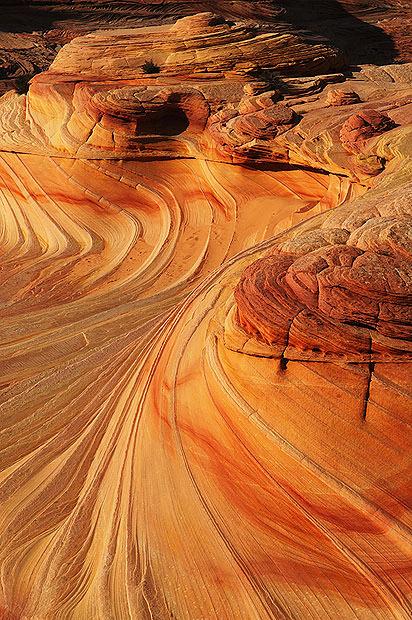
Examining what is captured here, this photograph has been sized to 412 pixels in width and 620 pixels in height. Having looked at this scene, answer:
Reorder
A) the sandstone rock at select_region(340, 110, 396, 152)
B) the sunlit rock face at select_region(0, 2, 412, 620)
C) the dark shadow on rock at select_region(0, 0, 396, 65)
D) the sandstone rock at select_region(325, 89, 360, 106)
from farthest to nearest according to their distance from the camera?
the dark shadow on rock at select_region(0, 0, 396, 65) < the sandstone rock at select_region(325, 89, 360, 106) < the sandstone rock at select_region(340, 110, 396, 152) < the sunlit rock face at select_region(0, 2, 412, 620)

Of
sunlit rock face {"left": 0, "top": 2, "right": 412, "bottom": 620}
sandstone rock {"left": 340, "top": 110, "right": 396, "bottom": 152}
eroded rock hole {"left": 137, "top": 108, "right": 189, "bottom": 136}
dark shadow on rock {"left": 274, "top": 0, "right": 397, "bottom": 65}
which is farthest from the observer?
dark shadow on rock {"left": 274, "top": 0, "right": 397, "bottom": 65}

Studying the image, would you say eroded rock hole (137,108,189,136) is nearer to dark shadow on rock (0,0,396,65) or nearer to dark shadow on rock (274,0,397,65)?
dark shadow on rock (274,0,397,65)

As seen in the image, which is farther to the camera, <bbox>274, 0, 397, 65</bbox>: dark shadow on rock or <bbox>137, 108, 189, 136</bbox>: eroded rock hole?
<bbox>274, 0, 397, 65</bbox>: dark shadow on rock

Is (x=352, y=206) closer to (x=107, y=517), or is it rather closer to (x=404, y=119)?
(x=404, y=119)

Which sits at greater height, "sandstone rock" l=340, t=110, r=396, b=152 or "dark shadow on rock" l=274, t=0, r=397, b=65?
"sandstone rock" l=340, t=110, r=396, b=152

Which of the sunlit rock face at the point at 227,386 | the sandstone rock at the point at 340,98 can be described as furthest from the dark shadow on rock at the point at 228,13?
the sunlit rock face at the point at 227,386

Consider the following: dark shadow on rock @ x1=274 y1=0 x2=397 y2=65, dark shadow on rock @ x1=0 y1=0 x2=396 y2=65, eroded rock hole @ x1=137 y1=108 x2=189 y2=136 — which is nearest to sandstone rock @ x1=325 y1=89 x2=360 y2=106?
eroded rock hole @ x1=137 y1=108 x2=189 y2=136

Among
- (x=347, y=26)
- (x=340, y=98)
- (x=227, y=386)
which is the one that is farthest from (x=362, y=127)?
(x=347, y=26)

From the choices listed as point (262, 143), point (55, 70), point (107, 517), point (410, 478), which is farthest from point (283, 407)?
point (55, 70)

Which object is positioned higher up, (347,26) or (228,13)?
(228,13)

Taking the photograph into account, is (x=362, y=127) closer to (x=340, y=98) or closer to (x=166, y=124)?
(x=340, y=98)
